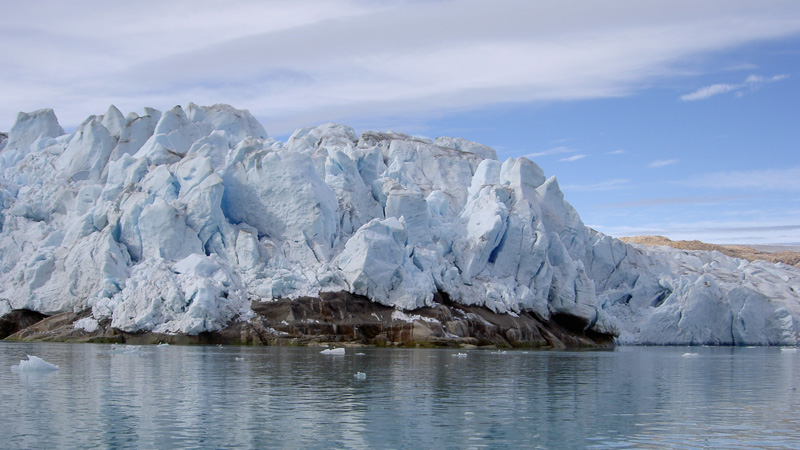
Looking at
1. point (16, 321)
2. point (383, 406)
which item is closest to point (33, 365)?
point (383, 406)

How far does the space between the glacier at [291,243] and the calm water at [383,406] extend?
14.6m

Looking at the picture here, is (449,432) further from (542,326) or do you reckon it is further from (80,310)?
(542,326)

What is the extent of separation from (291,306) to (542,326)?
681 inches

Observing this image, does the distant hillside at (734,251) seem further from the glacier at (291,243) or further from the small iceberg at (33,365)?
the small iceberg at (33,365)

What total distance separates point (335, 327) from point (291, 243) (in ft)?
21.7

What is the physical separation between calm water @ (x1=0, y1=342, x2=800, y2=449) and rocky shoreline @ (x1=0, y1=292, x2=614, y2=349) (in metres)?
12.4

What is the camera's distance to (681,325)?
180 ft

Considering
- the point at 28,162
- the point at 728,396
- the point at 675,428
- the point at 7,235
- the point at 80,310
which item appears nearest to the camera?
the point at 675,428

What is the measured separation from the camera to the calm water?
1223 cm

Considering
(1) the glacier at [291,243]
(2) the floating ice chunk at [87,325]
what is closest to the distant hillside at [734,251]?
(1) the glacier at [291,243]

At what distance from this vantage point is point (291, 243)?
44.6m

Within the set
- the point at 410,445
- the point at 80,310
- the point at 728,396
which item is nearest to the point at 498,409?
the point at 410,445

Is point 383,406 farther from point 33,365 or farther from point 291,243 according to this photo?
point 291,243

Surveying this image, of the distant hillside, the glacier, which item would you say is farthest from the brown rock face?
→ the distant hillside
